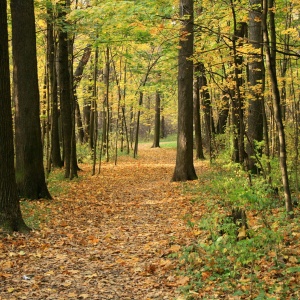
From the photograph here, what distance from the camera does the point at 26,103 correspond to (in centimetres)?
1002

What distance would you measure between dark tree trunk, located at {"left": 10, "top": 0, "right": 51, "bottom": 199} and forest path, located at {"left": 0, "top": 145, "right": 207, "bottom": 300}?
820 mm

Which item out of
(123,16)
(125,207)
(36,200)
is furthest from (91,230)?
(123,16)

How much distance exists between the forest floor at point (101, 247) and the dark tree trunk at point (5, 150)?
0.39 m

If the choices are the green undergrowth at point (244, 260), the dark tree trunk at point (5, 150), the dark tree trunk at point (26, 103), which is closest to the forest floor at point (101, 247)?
the green undergrowth at point (244, 260)

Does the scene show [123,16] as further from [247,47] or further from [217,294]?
[217,294]

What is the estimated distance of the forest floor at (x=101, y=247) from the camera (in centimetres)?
483

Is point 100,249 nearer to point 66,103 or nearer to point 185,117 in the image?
point 185,117

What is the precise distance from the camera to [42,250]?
6.41 meters

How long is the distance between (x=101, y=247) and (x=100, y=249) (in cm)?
12

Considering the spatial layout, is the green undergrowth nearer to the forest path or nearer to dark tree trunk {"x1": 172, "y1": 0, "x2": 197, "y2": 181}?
the forest path

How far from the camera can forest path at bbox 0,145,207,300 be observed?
482 centimetres

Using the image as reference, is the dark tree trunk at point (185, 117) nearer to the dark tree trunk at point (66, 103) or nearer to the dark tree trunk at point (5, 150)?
Result: the dark tree trunk at point (66, 103)

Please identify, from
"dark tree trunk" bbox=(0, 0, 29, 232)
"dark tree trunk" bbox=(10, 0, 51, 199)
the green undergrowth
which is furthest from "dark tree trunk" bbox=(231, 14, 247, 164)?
"dark tree trunk" bbox=(10, 0, 51, 199)

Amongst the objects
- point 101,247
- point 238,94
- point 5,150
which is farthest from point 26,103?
point 238,94
